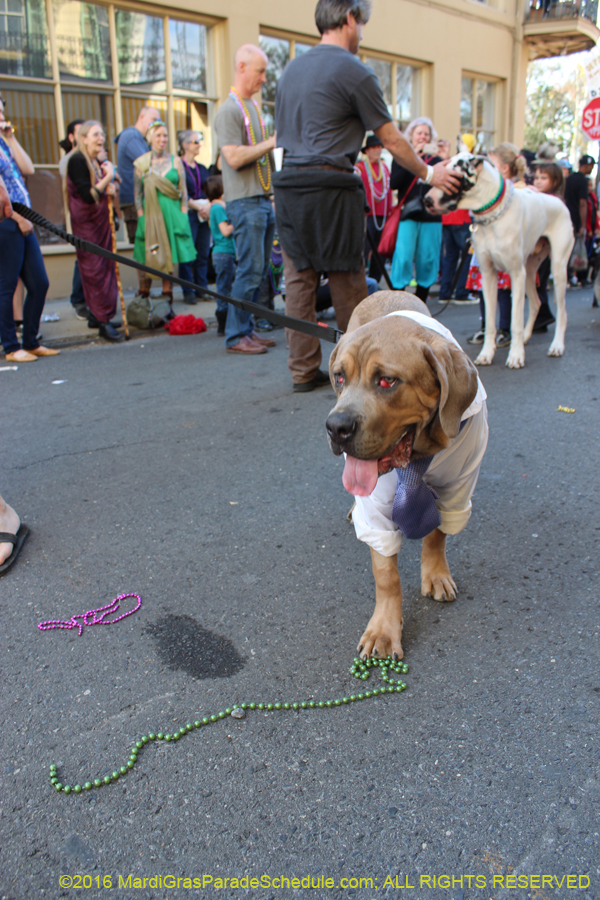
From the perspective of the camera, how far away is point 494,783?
1755 mm

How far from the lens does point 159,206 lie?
349 inches

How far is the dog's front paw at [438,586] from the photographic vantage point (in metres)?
2.62

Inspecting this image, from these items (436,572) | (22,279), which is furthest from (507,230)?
(22,279)

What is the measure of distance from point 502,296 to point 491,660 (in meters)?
5.93

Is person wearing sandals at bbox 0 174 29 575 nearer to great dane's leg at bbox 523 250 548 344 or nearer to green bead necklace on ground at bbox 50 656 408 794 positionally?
green bead necklace on ground at bbox 50 656 408 794

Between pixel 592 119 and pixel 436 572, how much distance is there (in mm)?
11598

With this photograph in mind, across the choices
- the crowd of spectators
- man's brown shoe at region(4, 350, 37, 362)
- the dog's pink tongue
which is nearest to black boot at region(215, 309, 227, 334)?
the crowd of spectators

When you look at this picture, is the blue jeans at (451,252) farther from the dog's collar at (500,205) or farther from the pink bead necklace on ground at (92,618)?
the pink bead necklace on ground at (92,618)

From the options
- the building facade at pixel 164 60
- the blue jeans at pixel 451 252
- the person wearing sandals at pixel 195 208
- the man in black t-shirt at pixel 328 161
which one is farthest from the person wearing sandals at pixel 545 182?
the building facade at pixel 164 60

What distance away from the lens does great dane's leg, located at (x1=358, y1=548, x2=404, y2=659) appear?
2.29 metres

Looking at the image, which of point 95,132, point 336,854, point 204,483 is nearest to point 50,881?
point 336,854

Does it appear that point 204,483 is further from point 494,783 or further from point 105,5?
point 105,5

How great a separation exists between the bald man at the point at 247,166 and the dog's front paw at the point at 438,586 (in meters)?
4.51

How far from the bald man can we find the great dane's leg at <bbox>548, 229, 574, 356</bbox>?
2.83 meters
